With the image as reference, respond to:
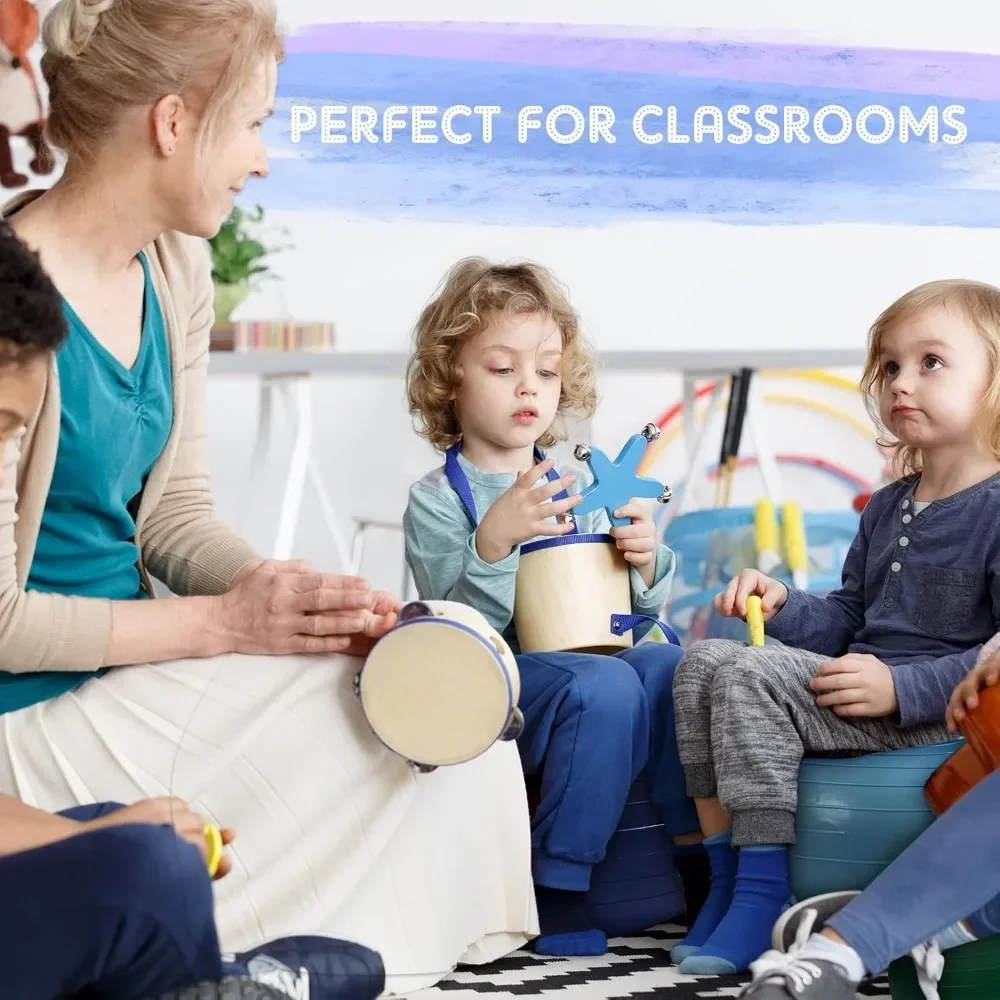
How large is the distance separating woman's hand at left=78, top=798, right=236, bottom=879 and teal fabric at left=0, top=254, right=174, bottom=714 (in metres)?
0.43

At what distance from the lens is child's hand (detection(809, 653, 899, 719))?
144cm

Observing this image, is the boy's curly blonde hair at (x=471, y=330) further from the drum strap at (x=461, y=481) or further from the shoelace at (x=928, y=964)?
the shoelace at (x=928, y=964)

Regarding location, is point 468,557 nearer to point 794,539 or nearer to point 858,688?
point 858,688

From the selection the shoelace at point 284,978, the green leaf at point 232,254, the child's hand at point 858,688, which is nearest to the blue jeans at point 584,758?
the child's hand at point 858,688

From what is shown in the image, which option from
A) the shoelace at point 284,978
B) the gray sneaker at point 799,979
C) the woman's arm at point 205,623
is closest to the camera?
the shoelace at point 284,978

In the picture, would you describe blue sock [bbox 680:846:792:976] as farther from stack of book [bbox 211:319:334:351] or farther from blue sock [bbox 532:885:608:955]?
stack of book [bbox 211:319:334:351]

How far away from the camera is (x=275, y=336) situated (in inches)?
116

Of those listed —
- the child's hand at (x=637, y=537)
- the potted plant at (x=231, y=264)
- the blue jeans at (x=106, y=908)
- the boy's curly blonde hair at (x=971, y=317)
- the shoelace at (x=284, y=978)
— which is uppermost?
the potted plant at (x=231, y=264)

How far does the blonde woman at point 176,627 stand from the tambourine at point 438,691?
4 centimetres

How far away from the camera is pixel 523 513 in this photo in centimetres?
159

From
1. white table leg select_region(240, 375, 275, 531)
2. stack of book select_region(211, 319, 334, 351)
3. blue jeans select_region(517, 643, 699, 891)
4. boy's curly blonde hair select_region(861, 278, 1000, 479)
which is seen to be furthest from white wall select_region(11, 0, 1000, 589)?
blue jeans select_region(517, 643, 699, 891)

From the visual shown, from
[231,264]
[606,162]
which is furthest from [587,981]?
[606,162]

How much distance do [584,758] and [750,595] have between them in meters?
0.27

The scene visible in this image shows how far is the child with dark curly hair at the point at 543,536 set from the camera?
1.53 meters
